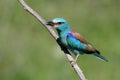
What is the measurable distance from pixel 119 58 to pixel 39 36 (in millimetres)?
1094

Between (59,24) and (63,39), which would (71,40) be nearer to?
(63,39)

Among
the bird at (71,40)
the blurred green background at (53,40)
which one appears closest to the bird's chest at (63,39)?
the bird at (71,40)

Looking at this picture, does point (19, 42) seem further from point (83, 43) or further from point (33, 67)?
point (83, 43)

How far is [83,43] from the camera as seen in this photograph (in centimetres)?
668

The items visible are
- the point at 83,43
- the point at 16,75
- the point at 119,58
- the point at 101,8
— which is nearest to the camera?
the point at 83,43

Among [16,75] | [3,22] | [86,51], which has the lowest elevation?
[86,51]

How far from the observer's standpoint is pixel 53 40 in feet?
30.9

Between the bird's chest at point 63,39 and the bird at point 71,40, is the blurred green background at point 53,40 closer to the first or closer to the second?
the bird at point 71,40

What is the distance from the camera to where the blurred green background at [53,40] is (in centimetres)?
853

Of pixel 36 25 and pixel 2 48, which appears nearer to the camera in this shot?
pixel 2 48

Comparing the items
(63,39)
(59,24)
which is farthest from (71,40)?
(59,24)

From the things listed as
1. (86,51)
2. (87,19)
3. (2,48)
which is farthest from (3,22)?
(86,51)

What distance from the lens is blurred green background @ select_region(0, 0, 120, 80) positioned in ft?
28.0

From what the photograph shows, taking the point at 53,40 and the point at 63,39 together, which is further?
the point at 53,40
